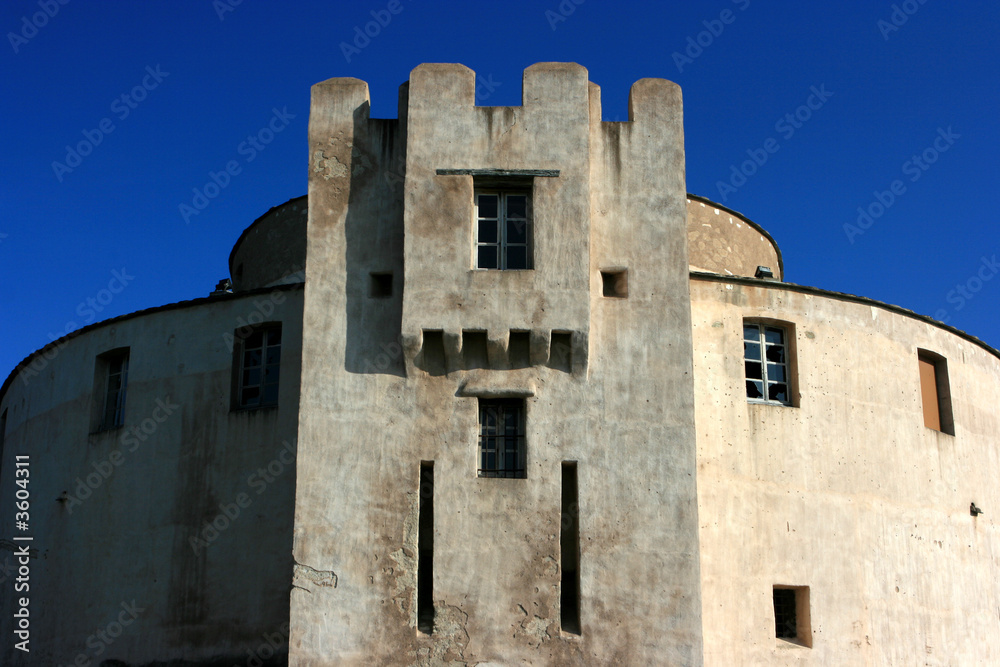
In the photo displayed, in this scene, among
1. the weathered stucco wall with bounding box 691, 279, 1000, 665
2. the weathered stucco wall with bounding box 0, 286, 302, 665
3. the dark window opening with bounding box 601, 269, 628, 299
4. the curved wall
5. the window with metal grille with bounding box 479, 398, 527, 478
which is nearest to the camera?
the window with metal grille with bounding box 479, 398, 527, 478

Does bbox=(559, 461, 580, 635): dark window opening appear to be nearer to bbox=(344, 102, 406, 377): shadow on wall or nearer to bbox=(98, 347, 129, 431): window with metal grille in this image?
bbox=(344, 102, 406, 377): shadow on wall

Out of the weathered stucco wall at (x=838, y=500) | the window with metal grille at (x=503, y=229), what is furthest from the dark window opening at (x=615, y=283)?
the weathered stucco wall at (x=838, y=500)

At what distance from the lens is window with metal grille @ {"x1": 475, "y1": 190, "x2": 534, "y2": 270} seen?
693 inches

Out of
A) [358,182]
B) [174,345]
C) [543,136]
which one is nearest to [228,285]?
[174,345]

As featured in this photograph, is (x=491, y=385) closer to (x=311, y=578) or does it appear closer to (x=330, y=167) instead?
(x=311, y=578)

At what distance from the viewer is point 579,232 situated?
17.4 metres

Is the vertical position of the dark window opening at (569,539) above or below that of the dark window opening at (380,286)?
below

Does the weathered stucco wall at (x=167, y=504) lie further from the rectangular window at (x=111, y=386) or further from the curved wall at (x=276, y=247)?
the curved wall at (x=276, y=247)

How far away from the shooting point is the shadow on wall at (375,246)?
17375mm

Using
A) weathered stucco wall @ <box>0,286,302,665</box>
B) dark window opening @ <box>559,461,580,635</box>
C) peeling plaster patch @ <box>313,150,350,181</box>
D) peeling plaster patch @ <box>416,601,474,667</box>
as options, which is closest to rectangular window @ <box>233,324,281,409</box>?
weathered stucco wall @ <box>0,286,302,665</box>

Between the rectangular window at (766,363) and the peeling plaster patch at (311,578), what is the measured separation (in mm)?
8244

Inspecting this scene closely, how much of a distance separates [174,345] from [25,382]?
17.6ft

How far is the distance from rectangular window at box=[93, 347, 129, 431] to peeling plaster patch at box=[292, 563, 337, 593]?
25.0 feet

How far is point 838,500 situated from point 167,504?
11834mm
